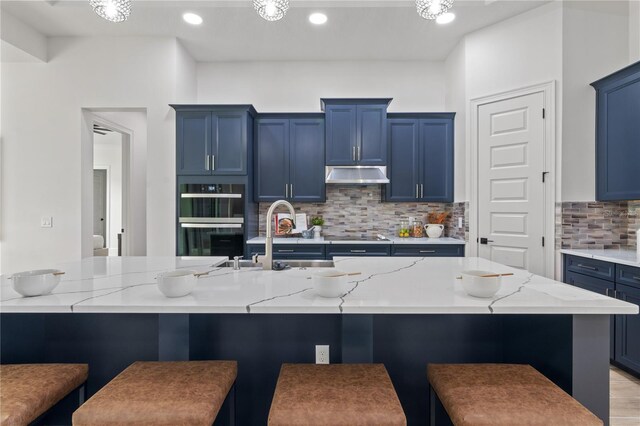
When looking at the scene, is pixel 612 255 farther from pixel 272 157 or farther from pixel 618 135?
pixel 272 157

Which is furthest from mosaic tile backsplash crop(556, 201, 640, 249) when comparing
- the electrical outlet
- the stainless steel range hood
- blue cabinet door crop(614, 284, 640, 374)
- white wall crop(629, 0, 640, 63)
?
the electrical outlet

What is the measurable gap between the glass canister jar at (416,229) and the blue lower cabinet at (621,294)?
1.71 m

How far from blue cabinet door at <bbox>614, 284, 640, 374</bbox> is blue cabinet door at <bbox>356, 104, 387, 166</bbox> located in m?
2.46

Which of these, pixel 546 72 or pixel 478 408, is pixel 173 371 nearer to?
pixel 478 408

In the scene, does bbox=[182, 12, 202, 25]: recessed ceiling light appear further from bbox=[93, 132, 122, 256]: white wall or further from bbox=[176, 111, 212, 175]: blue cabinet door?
bbox=[93, 132, 122, 256]: white wall

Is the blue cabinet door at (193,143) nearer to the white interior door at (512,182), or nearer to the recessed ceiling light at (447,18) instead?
the recessed ceiling light at (447,18)

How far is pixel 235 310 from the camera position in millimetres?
1234

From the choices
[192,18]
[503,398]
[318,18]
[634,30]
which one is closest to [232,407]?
[503,398]

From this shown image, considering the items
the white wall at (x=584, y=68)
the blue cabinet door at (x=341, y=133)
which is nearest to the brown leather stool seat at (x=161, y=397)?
the blue cabinet door at (x=341, y=133)

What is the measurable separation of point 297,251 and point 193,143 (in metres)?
1.70

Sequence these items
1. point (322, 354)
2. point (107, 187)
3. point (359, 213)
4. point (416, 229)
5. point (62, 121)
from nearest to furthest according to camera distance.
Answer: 1. point (322, 354)
2. point (62, 121)
3. point (416, 229)
4. point (359, 213)
5. point (107, 187)

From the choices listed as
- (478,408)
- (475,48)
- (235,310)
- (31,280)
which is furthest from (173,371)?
(475,48)

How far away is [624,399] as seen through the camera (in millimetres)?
2293

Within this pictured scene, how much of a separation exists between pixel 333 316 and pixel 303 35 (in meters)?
3.35
